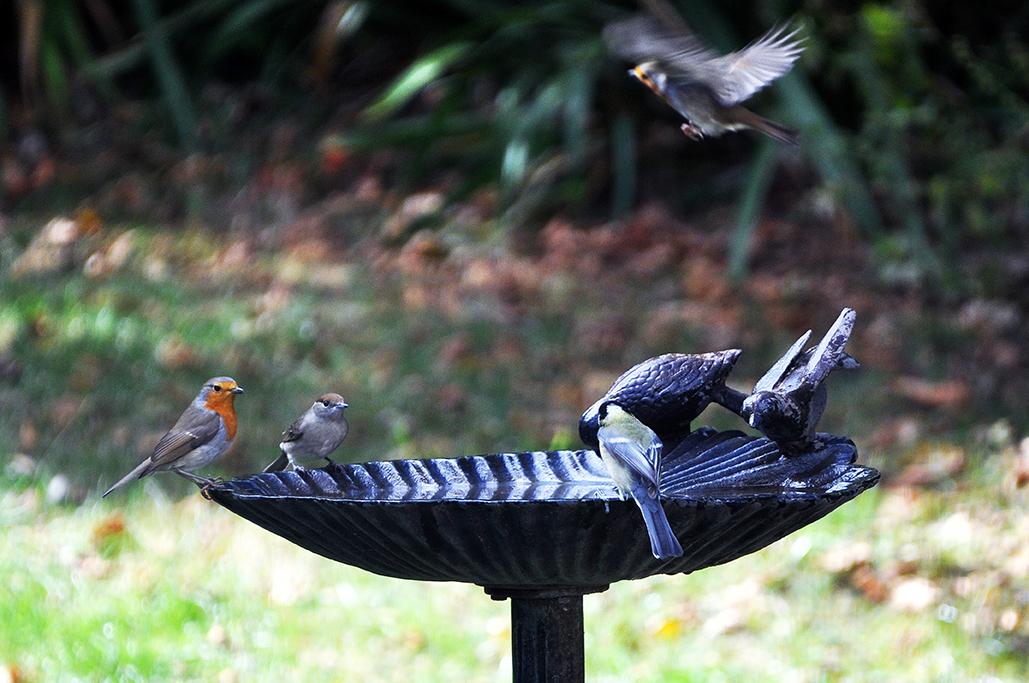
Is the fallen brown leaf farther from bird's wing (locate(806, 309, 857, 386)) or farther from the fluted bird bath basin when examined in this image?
bird's wing (locate(806, 309, 857, 386))

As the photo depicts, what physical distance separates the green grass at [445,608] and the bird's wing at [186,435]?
1.20 metres

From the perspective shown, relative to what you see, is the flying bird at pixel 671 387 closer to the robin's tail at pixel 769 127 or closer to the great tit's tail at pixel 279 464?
the great tit's tail at pixel 279 464

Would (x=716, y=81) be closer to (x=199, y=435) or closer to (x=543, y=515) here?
(x=199, y=435)

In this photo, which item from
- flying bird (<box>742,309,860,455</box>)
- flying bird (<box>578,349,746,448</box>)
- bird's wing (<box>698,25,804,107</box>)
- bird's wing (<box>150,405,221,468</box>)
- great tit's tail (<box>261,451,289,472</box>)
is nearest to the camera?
flying bird (<box>742,309,860,455</box>)

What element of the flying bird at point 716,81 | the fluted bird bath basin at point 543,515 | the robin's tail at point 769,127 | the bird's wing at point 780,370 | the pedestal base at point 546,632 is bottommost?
the pedestal base at point 546,632

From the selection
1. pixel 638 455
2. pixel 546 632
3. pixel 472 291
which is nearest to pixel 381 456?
pixel 472 291

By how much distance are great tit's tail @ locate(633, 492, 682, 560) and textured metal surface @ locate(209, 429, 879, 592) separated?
57 mm

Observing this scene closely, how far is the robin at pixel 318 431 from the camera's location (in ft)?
9.19

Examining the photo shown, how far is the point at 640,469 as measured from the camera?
2262 mm

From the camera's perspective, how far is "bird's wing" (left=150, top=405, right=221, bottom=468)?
10.2 feet

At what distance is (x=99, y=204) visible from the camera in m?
8.07

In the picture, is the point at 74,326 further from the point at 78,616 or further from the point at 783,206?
the point at 783,206

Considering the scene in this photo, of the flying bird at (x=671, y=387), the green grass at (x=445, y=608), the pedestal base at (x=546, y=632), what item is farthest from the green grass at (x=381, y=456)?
the flying bird at (x=671, y=387)

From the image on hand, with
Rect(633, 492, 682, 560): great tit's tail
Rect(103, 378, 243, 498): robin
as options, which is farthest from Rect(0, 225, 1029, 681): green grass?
Rect(633, 492, 682, 560): great tit's tail
